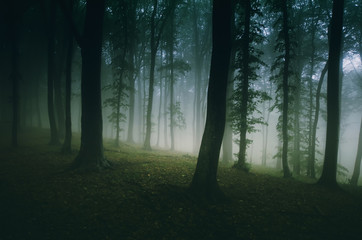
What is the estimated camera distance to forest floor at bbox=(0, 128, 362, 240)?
4.41 metres

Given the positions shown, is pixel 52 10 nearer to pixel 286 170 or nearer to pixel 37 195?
pixel 37 195

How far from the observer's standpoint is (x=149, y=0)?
63.5ft

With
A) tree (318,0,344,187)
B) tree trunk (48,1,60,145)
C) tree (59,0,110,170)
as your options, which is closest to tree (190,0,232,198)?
tree (59,0,110,170)

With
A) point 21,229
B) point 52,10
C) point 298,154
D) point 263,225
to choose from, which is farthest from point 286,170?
point 52,10

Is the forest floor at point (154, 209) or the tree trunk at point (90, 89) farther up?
the tree trunk at point (90, 89)

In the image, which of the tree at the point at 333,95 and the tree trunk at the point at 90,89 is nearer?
the tree trunk at the point at 90,89

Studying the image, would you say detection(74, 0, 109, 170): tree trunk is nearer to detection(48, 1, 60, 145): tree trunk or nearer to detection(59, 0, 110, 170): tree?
detection(59, 0, 110, 170): tree

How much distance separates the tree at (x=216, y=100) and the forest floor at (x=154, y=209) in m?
0.80

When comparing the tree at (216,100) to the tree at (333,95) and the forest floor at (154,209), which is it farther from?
the tree at (333,95)

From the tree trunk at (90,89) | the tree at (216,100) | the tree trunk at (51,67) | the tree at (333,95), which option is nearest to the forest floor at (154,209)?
the tree at (216,100)

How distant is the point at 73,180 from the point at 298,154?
648 inches

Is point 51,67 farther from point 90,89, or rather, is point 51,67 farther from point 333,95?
point 333,95

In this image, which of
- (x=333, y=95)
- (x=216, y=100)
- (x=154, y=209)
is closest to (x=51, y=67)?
(x=216, y=100)

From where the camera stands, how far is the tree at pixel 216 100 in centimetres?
575
